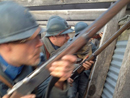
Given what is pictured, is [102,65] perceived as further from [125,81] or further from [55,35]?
[55,35]

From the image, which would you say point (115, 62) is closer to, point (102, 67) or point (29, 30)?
point (102, 67)

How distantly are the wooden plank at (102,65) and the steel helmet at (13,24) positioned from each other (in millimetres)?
2026

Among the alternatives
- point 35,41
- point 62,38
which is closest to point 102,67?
point 62,38

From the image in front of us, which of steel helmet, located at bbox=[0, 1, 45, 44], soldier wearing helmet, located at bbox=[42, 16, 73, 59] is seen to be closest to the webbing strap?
steel helmet, located at bbox=[0, 1, 45, 44]

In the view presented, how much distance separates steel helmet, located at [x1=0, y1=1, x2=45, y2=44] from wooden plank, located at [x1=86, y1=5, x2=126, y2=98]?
2.03 m

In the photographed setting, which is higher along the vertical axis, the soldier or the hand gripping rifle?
the hand gripping rifle

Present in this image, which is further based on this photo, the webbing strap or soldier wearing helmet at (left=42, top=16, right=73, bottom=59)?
soldier wearing helmet at (left=42, top=16, right=73, bottom=59)

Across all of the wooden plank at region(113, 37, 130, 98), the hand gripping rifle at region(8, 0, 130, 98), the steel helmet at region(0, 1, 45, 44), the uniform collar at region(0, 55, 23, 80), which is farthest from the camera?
the wooden plank at region(113, 37, 130, 98)

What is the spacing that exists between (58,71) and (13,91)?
39 cm

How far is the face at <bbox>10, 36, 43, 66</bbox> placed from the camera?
3.80 ft

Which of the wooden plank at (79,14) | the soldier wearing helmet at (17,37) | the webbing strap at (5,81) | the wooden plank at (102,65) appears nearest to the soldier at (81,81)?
the wooden plank at (102,65)

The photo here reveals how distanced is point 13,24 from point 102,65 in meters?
2.21

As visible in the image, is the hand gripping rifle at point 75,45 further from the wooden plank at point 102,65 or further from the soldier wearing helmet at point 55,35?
the wooden plank at point 102,65

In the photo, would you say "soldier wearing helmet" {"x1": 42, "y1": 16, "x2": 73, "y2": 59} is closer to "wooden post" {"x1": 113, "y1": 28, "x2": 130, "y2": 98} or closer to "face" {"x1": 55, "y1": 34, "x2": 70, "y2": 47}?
"face" {"x1": 55, "y1": 34, "x2": 70, "y2": 47}
